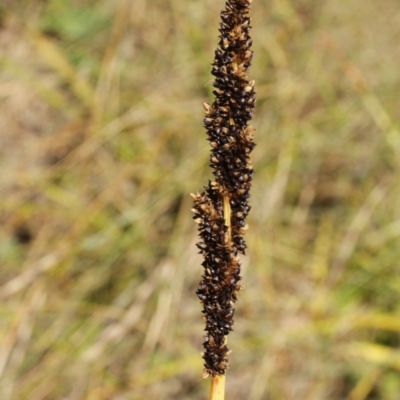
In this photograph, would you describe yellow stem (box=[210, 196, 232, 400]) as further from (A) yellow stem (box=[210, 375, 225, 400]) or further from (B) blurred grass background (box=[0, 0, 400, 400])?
(B) blurred grass background (box=[0, 0, 400, 400])

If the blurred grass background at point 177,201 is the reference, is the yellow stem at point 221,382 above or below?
below

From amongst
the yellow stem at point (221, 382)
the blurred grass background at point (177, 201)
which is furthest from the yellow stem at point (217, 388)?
the blurred grass background at point (177, 201)

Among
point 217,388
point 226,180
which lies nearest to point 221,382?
point 217,388

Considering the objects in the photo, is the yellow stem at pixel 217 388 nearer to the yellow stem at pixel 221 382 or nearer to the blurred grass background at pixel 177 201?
the yellow stem at pixel 221 382

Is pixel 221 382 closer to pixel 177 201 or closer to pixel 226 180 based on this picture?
pixel 226 180

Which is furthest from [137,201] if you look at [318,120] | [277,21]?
[277,21]

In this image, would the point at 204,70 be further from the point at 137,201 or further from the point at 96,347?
the point at 96,347
